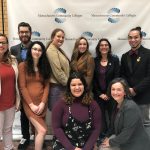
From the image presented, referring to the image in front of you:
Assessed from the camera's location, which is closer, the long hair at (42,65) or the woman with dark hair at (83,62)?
the long hair at (42,65)

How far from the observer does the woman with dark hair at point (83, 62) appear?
4266 millimetres

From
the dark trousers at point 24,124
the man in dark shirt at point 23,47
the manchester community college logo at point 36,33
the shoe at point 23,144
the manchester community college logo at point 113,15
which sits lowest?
the shoe at point 23,144

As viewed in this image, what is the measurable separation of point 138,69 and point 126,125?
1135 millimetres

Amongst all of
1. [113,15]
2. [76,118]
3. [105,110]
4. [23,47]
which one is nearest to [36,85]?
[23,47]

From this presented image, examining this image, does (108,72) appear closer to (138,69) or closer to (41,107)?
(138,69)

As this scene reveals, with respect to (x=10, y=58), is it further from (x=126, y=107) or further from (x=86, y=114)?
(x=126, y=107)

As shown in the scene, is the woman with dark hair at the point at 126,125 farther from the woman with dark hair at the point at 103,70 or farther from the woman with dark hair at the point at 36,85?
the woman with dark hair at the point at 36,85

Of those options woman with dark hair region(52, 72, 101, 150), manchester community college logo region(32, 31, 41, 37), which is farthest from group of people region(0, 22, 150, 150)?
manchester community college logo region(32, 31, 41, 37)

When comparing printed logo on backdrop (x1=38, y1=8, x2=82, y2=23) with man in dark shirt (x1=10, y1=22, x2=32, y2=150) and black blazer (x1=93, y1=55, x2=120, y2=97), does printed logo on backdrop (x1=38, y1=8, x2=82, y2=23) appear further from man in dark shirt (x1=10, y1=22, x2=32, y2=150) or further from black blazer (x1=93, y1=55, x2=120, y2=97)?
black blazer (x1=93, y1=55, x2=120, y2=97)

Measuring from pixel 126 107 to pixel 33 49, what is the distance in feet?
4.66

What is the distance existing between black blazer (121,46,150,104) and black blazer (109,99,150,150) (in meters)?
0.89

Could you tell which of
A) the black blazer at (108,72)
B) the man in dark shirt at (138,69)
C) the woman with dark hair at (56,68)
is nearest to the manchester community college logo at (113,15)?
the man in dark shirt at (138,69)

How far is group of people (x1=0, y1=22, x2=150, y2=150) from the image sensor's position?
3.36 m

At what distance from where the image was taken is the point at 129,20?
4742 mm
